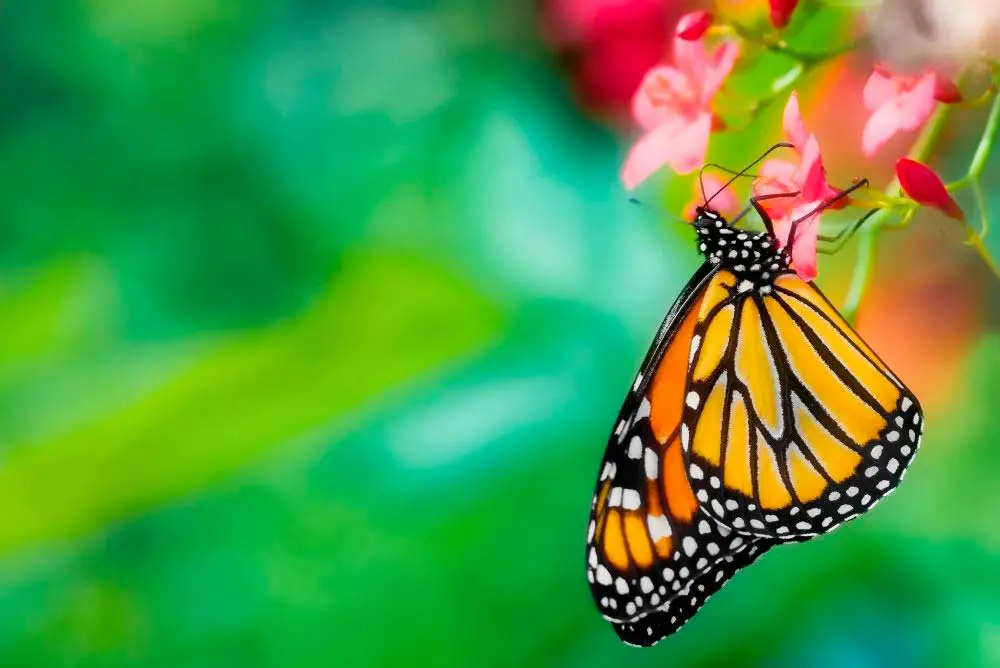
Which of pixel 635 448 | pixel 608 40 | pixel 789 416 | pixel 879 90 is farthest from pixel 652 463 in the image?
pixel 608 40

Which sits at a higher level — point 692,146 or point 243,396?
point 243,396

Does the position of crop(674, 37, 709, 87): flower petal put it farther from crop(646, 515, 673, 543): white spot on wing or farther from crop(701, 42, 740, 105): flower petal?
crop(646, 515, 673, 543): white spot on wing

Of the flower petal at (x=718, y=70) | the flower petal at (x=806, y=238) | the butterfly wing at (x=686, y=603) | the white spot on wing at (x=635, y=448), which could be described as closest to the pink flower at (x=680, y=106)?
the flower petal at (x=718, y=70)

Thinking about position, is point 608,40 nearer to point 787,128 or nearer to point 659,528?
point 787,128

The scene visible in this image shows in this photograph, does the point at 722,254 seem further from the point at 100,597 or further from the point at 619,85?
the point at 100,597

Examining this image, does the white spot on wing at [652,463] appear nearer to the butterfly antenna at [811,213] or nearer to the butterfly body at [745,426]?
the butterfly body at [745,426]

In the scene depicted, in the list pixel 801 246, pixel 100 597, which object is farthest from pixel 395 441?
pixel 801 246

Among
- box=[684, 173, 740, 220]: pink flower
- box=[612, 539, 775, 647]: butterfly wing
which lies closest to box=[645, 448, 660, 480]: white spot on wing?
box=[612, 539, 775, 647]: butterfly wing

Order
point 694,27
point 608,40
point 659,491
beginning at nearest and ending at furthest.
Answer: point 694,27
point 659,491
point 608,40
